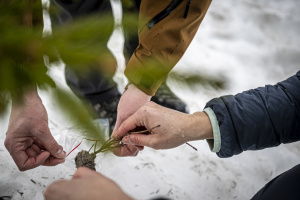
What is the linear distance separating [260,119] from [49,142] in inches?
50.4

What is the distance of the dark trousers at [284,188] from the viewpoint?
4.07 feet

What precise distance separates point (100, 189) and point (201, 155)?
1.70 meters

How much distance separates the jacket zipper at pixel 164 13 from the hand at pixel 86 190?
1.02 m

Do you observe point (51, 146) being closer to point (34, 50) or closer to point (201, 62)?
point (34, 50)

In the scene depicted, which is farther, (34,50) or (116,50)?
(116,50)

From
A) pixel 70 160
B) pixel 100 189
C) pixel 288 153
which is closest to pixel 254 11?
pixel 288 153

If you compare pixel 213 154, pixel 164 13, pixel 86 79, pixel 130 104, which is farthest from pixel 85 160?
pixel 213 154

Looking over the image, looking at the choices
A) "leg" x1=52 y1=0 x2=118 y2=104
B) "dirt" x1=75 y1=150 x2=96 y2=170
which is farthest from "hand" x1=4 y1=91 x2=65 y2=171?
"leg" x1=52 y1=0 x2=118 y2=104

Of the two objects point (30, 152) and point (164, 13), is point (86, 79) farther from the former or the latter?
point (164, 13)

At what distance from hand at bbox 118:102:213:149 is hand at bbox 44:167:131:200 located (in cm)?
54

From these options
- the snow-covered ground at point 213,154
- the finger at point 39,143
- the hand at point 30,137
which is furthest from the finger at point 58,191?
the finger at point 39,143

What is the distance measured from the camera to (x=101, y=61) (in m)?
0.54

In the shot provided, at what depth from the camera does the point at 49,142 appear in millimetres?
1373

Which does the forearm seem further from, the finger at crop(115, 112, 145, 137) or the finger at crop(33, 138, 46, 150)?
the finger at crop(33, 138, 46, 150)
